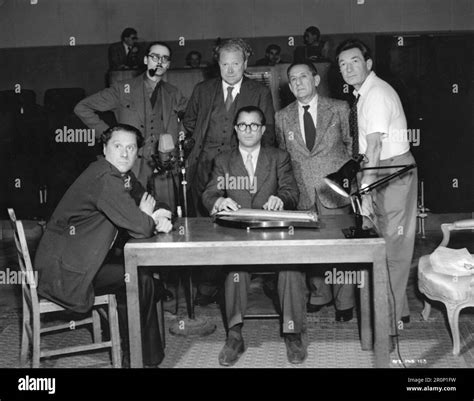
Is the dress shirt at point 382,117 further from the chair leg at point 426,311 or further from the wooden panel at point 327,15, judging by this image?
the wooden panel at point 327,15

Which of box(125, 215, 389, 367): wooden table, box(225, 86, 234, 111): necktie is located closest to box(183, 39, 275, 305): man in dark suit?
box(225, 86, 234, 111): necktie

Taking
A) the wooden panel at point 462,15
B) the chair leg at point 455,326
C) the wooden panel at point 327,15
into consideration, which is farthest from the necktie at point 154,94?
the wooden panel at point 462,15

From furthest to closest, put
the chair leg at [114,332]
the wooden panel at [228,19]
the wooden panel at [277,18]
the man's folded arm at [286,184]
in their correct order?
the wooden panel at [228,19] → the wooden panel at [277,18] → the man's folded arm at [286,184] → the chair leg at [114,332]

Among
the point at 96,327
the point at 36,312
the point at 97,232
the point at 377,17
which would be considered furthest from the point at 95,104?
the point at 377,17

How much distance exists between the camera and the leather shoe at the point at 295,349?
319 centimetres

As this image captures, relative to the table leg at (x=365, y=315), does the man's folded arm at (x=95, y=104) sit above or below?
above

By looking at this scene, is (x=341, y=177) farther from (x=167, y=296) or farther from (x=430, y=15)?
(x=430, y=15)

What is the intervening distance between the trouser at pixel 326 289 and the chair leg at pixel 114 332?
1257mm

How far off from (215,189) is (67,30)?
20.2 feet

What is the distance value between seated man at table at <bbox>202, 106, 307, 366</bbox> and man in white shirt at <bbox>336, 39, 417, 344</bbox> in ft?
1.46

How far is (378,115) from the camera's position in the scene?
3342mm

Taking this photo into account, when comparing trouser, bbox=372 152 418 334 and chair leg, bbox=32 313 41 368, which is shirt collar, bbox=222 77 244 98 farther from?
chair leg, bbox=32 313 41 368

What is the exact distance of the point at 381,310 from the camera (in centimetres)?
271

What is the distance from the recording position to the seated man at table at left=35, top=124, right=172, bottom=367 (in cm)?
290
